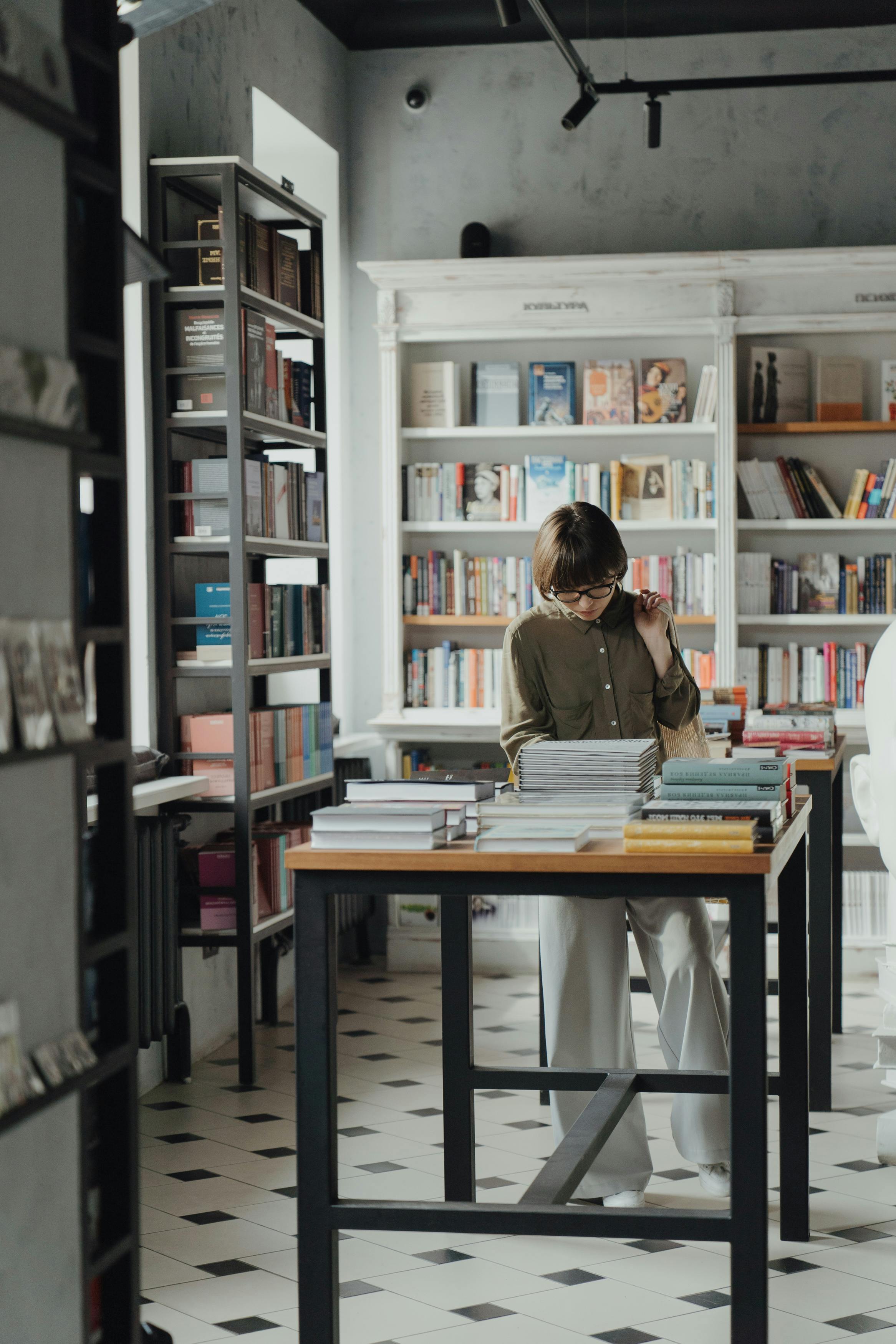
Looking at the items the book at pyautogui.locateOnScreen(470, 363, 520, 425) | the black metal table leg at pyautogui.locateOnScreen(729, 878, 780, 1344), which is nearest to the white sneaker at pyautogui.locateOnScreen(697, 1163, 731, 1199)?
the black metal table leg at pyautogui.locateOnScreen(729, 878, 780, 1344)

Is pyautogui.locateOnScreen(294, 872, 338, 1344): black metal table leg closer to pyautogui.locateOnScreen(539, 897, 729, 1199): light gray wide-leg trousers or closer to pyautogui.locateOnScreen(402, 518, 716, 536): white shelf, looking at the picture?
pyautogui.locateOnScreen(539, 897, 729, 1199): light gray wide-leg trousers

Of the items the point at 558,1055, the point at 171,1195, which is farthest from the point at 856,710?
the point at 171,1195

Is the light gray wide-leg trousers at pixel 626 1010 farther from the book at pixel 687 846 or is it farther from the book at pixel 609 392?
the book at pixel 609 392

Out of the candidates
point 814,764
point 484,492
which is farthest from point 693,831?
point 484,492

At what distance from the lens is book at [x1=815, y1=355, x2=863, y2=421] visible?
5.96 m

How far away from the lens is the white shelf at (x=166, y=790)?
4.01 m

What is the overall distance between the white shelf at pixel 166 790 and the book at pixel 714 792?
67.5 inches

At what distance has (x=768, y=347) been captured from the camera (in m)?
6.06

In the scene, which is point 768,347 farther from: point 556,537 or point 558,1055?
point 558,1055

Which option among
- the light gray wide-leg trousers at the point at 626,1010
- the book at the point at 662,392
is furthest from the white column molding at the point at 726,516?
the light gray wide-leg trousers at the point at 626,1010

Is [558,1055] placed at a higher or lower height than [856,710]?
lower

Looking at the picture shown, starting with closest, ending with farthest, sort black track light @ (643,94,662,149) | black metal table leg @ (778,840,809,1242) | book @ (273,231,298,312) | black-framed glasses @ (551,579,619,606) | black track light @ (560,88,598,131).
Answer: black metal table leg @ (778,840,809,1242) → black-framed glasses @ (551,579,619,606) → book @ (273,231,298,312) → black track light @ (560,88,598,131) → black track light @ (643,94,662,149)

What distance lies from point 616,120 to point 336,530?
2.11 meters

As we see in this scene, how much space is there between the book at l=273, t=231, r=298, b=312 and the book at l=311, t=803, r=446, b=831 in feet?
9.12
